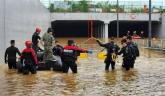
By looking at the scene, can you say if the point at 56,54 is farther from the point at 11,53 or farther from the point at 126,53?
the point at 126,53

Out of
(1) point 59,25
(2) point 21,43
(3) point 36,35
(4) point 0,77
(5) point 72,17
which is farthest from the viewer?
(1) point 59,25

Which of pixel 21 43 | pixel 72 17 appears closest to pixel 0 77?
pixel 21 43

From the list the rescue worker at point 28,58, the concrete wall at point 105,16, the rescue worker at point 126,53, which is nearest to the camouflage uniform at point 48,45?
the rescue worker at point 28,58

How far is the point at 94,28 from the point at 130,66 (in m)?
62.8

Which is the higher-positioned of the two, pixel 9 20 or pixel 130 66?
pixel 9 20

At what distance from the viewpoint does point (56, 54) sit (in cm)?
2292

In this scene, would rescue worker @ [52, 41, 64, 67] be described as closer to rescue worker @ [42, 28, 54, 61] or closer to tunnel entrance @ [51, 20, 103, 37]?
rescue worker @ [42, 28, 54, 61]

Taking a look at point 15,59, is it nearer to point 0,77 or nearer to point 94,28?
point 0,77

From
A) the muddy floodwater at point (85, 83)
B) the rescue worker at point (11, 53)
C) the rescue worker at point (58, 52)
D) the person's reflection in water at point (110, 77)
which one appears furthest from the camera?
the rescue worker at point (11, 53)

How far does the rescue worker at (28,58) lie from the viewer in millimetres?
20281

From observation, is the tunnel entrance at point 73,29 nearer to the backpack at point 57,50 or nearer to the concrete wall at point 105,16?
the concrete wall at point 105,16

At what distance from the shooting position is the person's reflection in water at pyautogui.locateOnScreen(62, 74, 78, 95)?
15242 millimetres

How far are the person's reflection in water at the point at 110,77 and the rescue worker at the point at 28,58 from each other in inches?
110

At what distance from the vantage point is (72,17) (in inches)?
2830
